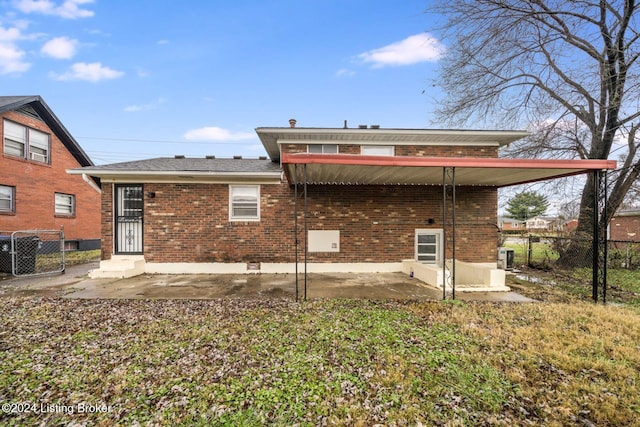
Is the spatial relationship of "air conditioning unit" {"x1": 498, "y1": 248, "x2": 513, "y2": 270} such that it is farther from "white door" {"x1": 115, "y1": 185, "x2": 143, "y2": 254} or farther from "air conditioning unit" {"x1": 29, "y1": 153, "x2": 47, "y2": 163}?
"air conditioning unit" {"x1": 29, "y1": 153, "x2": 47, "y2": 163}

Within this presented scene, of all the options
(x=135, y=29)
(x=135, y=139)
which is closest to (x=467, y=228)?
(x=135, y=29)

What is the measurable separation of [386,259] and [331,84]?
12.7 meters

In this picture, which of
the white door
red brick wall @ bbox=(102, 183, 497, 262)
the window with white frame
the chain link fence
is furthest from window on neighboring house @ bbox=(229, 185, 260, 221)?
the chain link fence

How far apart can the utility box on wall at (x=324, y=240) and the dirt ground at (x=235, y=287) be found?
82cm

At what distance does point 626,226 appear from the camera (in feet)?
61.1

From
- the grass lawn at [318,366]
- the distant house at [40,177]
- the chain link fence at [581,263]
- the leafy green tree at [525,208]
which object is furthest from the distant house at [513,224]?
the distant house at [40,177]

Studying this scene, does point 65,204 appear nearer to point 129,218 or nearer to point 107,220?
point 107,220

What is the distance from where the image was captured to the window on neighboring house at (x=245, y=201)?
28.7ft

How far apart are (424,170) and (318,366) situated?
4837 millimetres

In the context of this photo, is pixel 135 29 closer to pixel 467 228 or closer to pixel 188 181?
pixel 188 181

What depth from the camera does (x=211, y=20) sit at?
10953 millimetres

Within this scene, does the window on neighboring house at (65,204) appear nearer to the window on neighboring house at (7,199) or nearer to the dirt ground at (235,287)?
the window on neighboring house at (7,199)

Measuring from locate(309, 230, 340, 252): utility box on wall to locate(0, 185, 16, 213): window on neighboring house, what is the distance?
45.9 ft

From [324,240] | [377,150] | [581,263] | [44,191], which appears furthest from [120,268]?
[581,263]
